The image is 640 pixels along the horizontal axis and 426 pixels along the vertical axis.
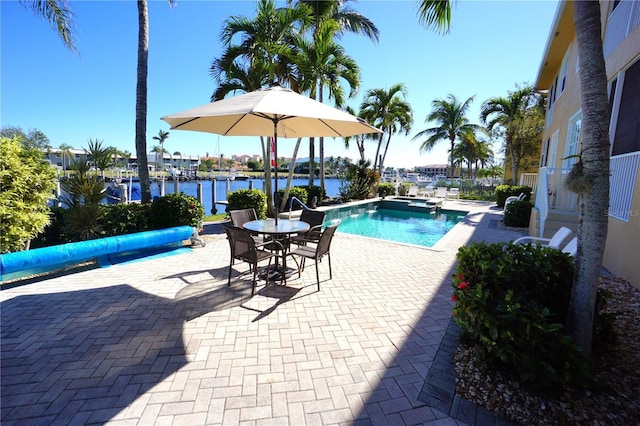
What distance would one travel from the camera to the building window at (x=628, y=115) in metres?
4.61

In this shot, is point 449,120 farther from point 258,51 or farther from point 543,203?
point 258,51

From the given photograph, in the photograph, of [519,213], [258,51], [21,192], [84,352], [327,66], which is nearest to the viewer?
[84,352]

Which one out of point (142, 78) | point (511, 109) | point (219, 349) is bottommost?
point (219, 349)

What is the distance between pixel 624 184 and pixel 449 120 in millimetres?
20111

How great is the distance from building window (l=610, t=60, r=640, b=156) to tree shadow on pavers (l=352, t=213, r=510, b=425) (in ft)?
15.7

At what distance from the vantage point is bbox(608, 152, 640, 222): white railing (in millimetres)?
4148

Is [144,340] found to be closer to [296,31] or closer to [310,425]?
[310,425]

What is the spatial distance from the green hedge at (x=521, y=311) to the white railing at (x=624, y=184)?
10.1 feet

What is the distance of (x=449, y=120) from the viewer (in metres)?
22.4

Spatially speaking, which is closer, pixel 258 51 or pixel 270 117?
pixel 270 117

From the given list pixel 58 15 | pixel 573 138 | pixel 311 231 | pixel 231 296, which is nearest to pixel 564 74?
pixel 573 138

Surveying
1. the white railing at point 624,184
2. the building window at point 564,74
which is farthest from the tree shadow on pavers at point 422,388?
the building window at point 564,74

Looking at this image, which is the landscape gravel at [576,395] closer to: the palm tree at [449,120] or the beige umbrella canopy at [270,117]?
the beige umbrella canopy at [270,117]

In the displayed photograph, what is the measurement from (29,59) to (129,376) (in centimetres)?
1153
